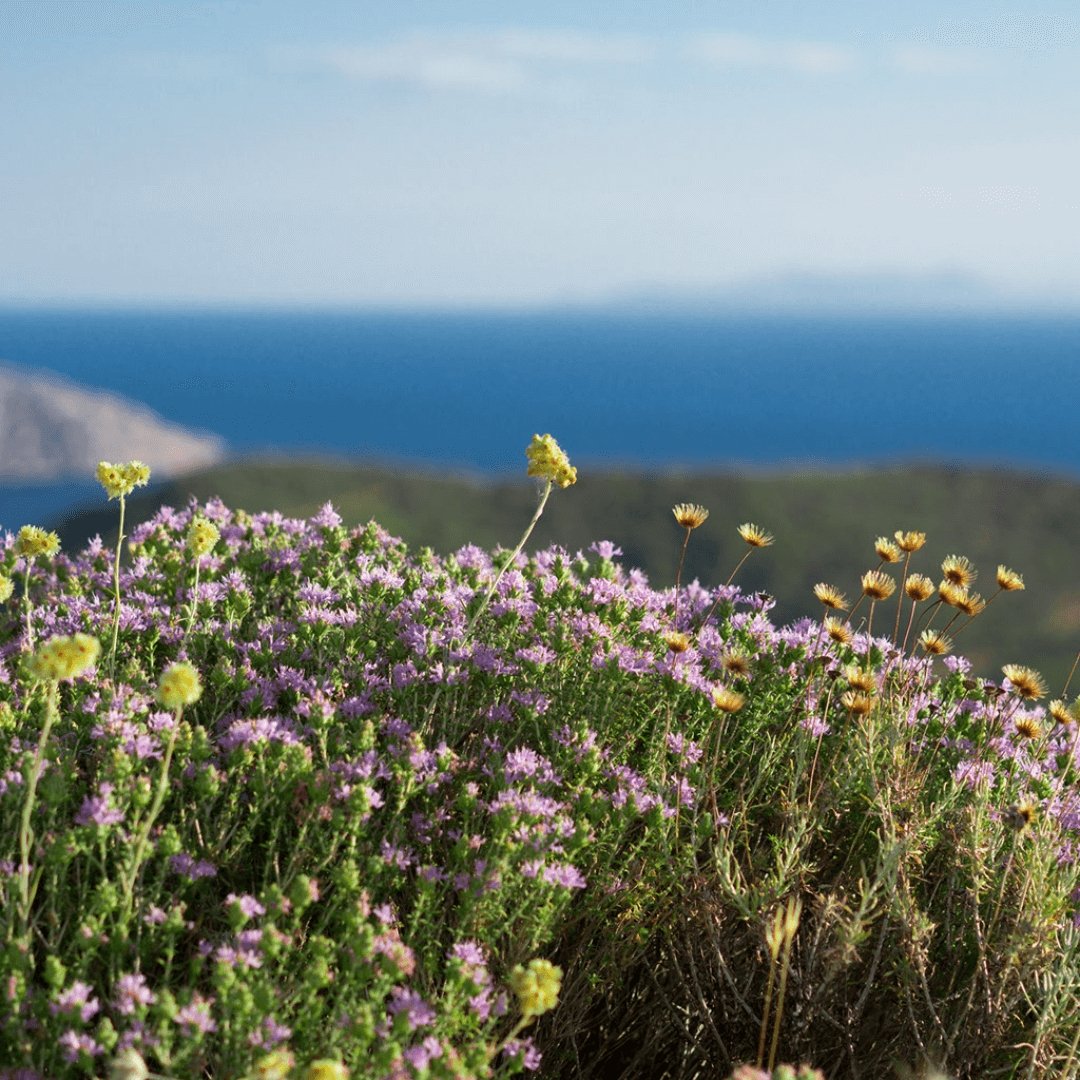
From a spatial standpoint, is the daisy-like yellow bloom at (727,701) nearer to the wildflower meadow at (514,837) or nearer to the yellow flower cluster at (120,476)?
the wildflower meadow at (514,837)

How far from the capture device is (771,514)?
269 feet

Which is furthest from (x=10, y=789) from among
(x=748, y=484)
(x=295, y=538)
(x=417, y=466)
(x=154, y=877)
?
(x=417, y=466)

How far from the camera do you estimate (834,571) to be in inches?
2938

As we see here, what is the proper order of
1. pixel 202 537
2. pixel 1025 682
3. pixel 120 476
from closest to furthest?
1. pixel 202 537
2. pixel 120 476
3. pixel 1025 682

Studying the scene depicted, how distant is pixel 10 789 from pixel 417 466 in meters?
89.7

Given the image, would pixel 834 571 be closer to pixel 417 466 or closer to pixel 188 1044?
pixel 417 466

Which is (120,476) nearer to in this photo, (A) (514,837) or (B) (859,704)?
(A) (514,837)

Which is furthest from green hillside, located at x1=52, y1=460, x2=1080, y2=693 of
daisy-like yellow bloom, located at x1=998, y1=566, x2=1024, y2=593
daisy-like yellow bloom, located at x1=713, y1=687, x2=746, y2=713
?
daisy-like yellow bloom, located at x1=713, y1=687, x2=746, y2=713

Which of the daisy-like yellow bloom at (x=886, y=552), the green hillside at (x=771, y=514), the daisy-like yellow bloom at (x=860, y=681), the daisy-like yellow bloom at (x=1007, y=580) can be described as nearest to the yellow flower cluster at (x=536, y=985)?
the daisy-like yellow bloom at (x=860, y=681)

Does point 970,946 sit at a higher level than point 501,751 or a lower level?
lower

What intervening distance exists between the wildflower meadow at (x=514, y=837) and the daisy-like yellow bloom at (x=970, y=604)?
0.02m

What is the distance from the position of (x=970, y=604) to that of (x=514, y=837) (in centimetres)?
173

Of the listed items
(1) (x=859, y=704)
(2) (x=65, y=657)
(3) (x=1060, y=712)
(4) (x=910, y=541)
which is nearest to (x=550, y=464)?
(1) (x=859, y=704)

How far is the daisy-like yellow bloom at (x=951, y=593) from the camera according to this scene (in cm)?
373
